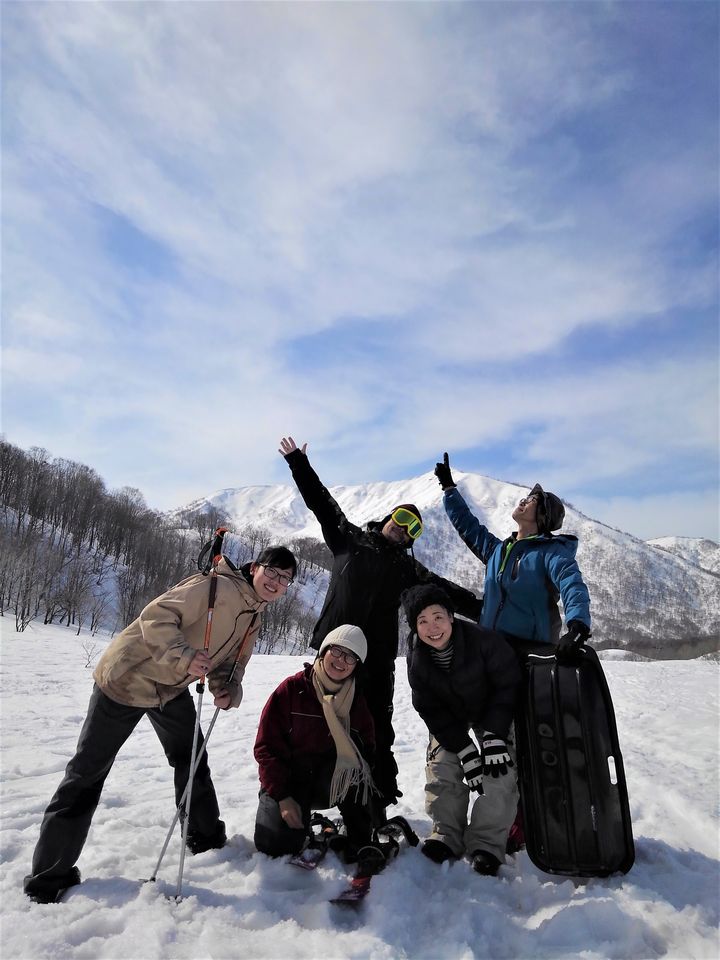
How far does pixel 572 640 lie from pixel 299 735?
75.9 inches

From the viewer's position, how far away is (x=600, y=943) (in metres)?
2.48

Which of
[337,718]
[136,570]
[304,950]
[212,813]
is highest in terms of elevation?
[136,570]

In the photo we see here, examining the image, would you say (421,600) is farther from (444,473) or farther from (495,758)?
(444,473)

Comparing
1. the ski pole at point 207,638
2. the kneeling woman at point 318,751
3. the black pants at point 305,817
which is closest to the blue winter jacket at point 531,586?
the kneeling woman at point 318,751

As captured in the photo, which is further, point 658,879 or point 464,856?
point 464,856

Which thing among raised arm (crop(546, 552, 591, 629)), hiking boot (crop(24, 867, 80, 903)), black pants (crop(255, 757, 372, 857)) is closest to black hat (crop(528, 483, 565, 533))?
raised arm (crop(546, 552, 591, 629))

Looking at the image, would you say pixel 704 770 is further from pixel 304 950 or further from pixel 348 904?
pixel 304 950

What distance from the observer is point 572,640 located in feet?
10.5

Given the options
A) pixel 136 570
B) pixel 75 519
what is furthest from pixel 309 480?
pixel 75 519

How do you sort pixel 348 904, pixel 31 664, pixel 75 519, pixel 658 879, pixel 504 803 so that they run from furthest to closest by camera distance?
pixel 75 519
pixel 31 664
pixel 504 803
pixel 658 879
pixel 348 904

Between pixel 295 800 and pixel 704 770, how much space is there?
4.31 metres

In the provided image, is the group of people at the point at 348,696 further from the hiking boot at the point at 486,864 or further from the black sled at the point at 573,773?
the black sled at the point at 573,773

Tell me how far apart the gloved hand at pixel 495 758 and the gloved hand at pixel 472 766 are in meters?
0.08

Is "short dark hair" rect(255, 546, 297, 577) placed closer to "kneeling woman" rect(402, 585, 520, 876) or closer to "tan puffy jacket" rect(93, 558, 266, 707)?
"tan puffy jacket" rect(93, 558, 266, 707)
